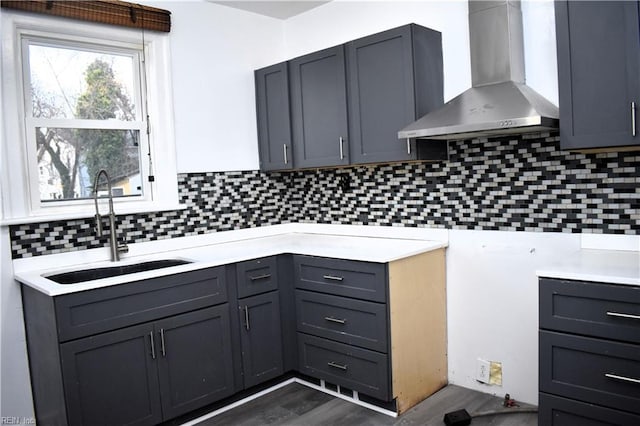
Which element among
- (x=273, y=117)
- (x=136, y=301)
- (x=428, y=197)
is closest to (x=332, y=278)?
(x=428, y=197)

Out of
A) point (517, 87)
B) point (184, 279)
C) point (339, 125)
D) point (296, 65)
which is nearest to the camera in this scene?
point (517, 87)

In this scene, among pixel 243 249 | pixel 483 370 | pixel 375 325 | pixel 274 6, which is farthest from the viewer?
pixel 274 6

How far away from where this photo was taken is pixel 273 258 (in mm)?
3168

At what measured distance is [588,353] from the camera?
2084 millimetres

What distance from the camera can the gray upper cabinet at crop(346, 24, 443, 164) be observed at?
289 cm

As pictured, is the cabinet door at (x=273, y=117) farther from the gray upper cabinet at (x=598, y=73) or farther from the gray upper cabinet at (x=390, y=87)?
the gray upper cabinet at (x=598, y=73)

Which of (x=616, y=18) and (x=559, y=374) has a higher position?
(x=616, y=18)

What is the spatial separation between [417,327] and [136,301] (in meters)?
1.48

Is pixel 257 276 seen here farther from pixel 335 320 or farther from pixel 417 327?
pixel 417 327

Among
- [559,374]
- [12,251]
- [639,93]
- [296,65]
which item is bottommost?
[559,374]

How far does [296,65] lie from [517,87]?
4.90 feet

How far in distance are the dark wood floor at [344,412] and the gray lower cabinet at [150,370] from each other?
18cm

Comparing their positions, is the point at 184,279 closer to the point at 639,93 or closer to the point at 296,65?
the point at 296,65

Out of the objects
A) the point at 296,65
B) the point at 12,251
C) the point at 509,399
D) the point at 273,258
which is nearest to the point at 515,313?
the point at 509,399
